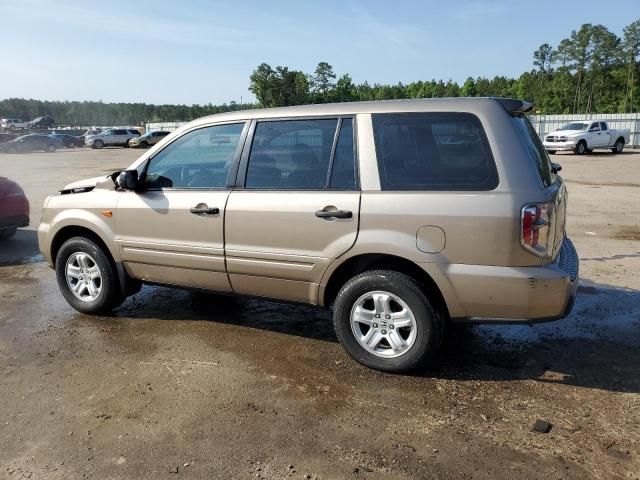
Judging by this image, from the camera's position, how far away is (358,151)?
397 centimetres

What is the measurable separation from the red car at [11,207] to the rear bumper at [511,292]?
7.06 m

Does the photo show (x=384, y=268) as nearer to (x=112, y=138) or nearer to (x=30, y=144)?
(x=30, y=144)

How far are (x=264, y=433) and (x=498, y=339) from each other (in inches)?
90.7

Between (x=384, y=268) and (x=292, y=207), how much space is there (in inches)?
31.5

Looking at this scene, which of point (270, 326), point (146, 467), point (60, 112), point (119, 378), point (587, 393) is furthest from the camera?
point (60, 112)

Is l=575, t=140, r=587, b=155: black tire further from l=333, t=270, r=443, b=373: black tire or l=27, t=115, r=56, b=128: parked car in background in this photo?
l=27, t=115, r=56, b=128: parked car in background

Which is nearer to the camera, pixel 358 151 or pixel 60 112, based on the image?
pixel 358 151

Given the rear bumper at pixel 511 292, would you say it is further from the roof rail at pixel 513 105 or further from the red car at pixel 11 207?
the red car at pixel 11 207

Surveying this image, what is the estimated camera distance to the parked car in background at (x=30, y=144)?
133 ft

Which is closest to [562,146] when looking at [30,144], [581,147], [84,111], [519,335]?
[581,147]

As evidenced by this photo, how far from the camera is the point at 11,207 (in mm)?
8219

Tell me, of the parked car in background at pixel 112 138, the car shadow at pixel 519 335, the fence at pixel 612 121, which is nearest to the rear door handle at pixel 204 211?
the car shadow at pixel 519 335

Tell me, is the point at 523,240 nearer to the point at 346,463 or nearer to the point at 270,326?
the point at 346,463

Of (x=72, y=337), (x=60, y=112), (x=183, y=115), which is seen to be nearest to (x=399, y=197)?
(x=72, y=337)
